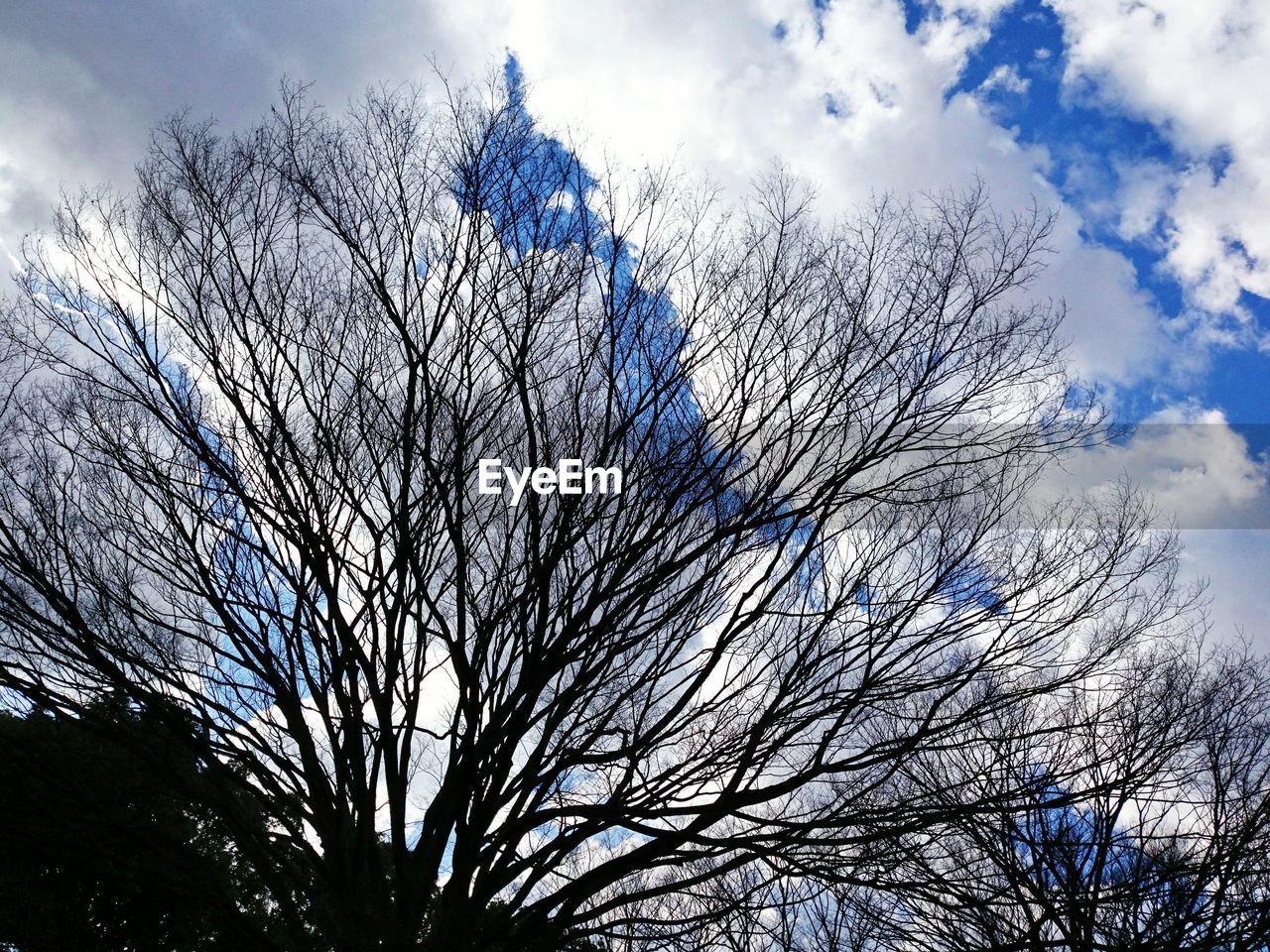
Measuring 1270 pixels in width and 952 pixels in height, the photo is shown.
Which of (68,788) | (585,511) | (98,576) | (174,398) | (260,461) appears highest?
(174,398)

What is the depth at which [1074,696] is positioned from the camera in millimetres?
6000

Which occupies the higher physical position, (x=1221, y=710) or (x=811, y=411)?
(x=811, y=411)

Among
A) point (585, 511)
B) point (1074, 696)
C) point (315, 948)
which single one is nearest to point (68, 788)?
point (315, 948)

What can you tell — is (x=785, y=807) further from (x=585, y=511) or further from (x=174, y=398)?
(x=174, y=398)

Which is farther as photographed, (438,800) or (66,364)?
(66,364)

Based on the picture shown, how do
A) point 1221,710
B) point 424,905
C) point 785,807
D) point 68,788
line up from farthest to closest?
point 1221,710, point 785,807, point 424,905, point 68,788

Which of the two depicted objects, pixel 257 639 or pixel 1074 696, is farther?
pixel 1074 696

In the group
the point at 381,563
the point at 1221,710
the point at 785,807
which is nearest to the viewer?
the point at 381,563

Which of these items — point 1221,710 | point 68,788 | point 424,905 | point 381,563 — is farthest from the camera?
point 1221,710

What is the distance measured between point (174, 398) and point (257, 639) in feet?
5.95

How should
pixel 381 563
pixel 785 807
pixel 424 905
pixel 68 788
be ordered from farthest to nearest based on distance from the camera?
pixel 785 807 < pixel 381 563 < pixel 424 905 < pixel 68 788

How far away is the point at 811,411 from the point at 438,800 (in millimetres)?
3760

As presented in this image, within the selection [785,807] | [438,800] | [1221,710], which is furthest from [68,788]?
[1221,710]

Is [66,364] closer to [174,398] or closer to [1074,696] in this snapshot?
[174,398]
